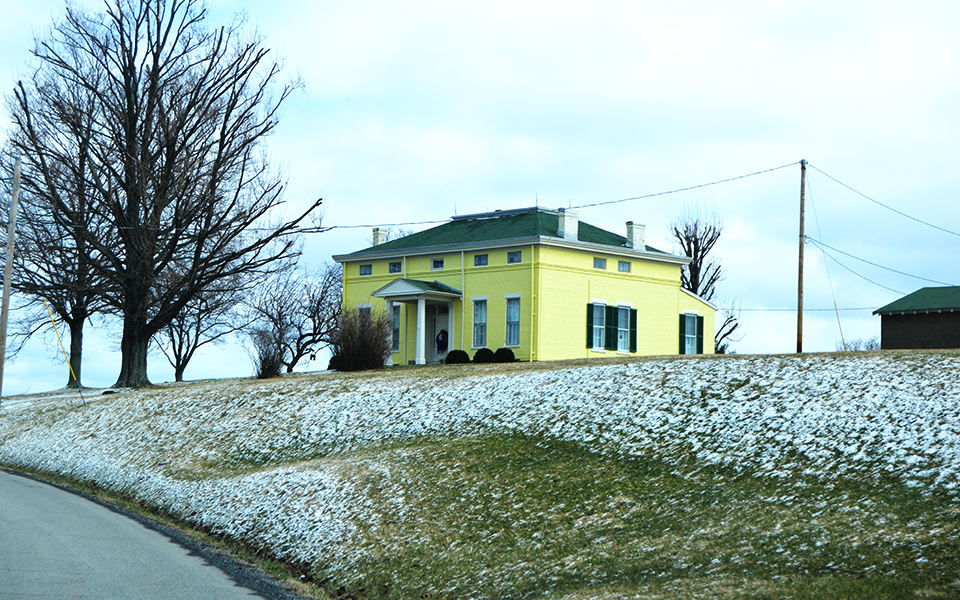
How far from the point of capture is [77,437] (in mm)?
27422

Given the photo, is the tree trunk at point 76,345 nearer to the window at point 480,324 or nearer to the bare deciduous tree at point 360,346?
the bare deciduous tree at point 360,346

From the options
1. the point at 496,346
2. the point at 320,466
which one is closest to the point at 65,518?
the point at 320,466

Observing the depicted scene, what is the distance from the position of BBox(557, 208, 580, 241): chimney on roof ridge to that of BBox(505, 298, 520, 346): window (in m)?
3.82

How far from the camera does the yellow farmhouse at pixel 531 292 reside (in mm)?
38000

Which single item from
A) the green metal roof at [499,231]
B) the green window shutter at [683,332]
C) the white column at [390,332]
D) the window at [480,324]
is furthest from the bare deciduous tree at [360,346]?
the green window shutter at [683,332]

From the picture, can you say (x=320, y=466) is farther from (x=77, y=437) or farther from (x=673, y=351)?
(x=673, y=351)

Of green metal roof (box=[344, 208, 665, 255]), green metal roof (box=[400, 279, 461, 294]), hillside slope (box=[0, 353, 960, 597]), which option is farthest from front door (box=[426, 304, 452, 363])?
hillside slope (box=[0, 353, 960, 597])

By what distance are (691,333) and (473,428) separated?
83.4 ft

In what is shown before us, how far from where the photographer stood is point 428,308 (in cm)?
4153

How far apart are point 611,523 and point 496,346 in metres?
25.8

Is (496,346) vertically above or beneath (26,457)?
above

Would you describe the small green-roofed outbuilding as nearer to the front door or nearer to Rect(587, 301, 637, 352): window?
Rect(587, 301, 637, 352): window

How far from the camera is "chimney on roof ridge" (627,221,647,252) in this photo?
4184 cm

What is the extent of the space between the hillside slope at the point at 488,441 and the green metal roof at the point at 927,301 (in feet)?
63.2
